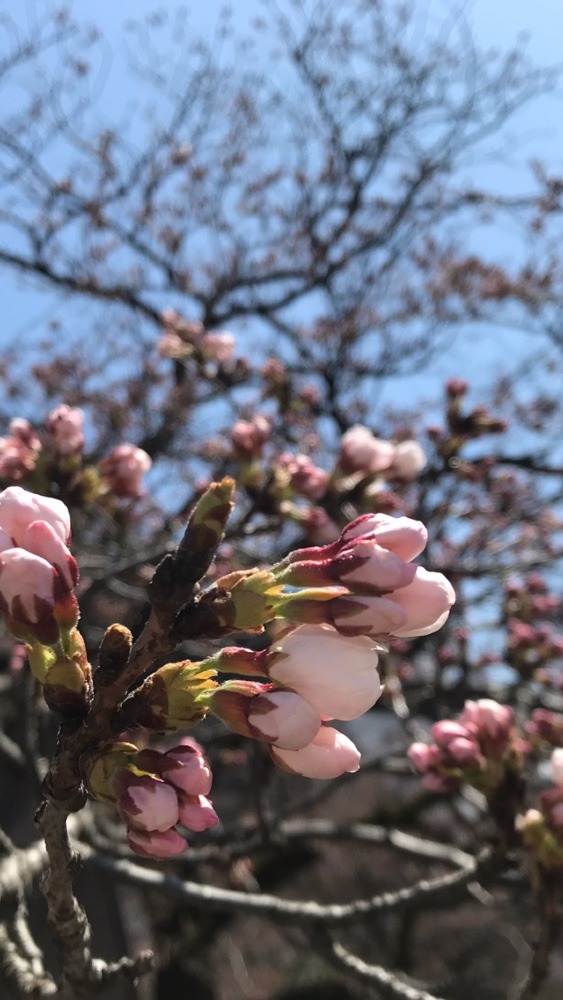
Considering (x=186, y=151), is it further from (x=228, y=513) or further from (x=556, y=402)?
(x=228, y=513)

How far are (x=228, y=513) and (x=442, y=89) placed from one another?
250 inches

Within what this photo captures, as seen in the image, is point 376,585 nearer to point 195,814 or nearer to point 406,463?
point 195,814

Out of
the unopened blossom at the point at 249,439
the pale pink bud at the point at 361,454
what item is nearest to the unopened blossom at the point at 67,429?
the unopened blossom at the point at 249,439

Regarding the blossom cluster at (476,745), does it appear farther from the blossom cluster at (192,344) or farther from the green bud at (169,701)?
the blossom cluster at (192,344)

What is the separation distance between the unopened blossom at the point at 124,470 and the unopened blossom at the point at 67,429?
0.17 metres

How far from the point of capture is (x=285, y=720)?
2.39 ft

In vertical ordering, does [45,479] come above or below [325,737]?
below

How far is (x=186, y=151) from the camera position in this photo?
6340mm

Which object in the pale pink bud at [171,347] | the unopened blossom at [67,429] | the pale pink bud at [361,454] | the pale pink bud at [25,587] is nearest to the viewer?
the pale pink bud at [25,587]

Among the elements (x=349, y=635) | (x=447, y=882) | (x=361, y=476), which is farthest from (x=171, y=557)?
(x=361, y=476)

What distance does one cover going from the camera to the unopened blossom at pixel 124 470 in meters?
1.95

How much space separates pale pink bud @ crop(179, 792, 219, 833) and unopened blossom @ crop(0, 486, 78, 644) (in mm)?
219

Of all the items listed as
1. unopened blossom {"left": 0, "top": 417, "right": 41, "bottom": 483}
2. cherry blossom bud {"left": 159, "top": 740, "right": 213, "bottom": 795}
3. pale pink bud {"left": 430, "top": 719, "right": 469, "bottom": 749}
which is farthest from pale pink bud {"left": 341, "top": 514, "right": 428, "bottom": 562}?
unopened blossom {"left": 0, "top": 417, "right": 41, "bottom": 483}

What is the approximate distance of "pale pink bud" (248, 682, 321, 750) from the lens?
73 cm
